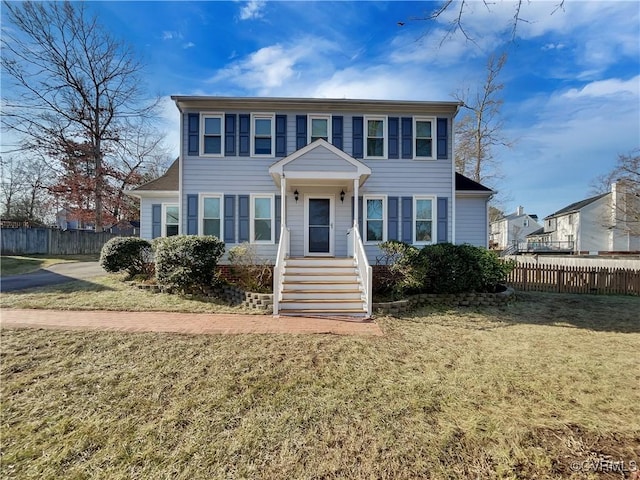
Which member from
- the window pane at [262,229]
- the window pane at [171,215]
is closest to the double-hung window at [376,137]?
the window pane at [262,229]

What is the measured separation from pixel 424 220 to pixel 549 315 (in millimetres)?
4658

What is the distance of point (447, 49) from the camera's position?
4473 millimetres

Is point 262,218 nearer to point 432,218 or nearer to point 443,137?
point 432,218

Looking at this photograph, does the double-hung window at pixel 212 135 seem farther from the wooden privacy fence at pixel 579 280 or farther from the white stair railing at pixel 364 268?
the wooden privacy fence at pixel 579 280

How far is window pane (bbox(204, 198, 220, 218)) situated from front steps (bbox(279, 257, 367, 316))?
11.4 ft

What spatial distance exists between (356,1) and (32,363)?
27.9ft

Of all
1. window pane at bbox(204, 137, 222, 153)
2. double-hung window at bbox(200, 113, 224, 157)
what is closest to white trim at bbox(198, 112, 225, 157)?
double-hung window at bbox(200, 113, 224, 157)

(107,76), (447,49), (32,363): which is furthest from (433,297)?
(107,76)

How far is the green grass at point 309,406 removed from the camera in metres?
2.56

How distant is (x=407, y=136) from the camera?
1080 cm

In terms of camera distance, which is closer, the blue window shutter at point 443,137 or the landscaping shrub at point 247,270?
the landscaping shrub at point 247,270

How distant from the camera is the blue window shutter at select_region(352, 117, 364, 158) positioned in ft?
35.2

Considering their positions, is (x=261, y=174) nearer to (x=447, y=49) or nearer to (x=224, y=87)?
(x=224, y=87)

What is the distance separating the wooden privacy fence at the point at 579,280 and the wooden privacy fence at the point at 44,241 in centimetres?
2690
